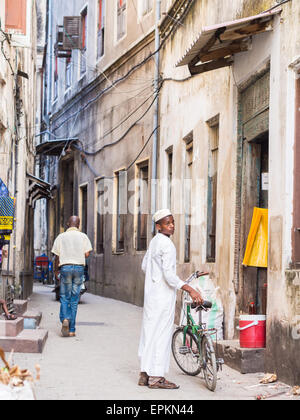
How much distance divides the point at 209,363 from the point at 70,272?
14.2 ft

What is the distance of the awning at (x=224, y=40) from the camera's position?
28.3 feet

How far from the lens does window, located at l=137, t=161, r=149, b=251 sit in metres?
17.2

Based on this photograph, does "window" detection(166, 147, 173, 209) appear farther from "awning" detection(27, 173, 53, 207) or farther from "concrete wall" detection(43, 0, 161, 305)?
"awning" detection(27, 173, 53, 207)

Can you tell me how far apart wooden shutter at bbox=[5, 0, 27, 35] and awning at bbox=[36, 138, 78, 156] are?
1071 centimetres

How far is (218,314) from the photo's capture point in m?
10.5

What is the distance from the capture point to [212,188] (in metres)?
11.9

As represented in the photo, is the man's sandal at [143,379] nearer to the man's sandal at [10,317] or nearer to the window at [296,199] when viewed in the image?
the window at [296,199]

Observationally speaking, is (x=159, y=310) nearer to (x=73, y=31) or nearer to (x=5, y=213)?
(x=5, y=213)

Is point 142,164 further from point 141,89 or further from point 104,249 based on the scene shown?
point 104,249

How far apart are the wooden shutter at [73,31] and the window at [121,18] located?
4136 mm

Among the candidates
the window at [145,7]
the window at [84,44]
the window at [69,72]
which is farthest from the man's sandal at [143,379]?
the window at [69,72]

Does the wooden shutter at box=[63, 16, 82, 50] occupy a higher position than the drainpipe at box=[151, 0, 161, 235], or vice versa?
the wooden shutter at box=[63, 16, 82, 50]

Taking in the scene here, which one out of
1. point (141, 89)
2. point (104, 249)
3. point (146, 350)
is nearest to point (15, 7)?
point (141, 89)

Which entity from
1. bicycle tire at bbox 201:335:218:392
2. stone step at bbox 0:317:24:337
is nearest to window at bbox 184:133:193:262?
stone step at bbox 0:317:24:337
